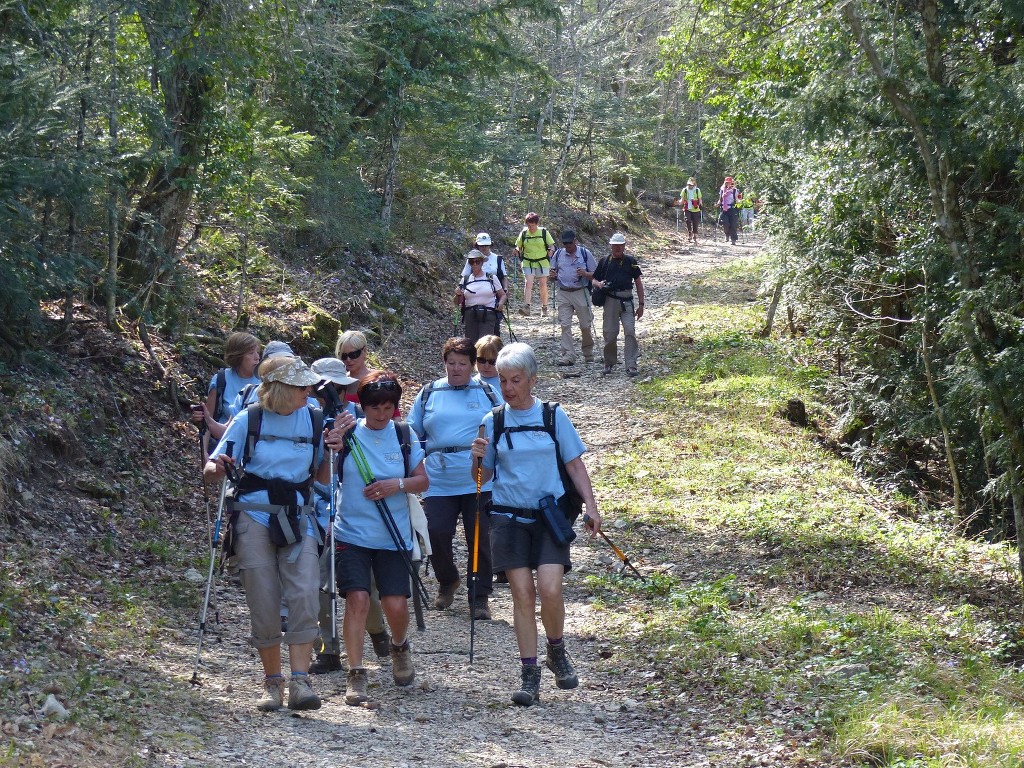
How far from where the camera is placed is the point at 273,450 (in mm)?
5875

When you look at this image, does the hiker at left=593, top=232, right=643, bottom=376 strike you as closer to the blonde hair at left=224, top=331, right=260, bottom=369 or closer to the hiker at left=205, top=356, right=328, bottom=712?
the blonde hair at left=224, top=331, right=260, bottom=369

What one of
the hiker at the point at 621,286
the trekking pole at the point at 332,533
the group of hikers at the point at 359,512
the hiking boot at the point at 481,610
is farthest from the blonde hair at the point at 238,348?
the hiker at the point at 621,286

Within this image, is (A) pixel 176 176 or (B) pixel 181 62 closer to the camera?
(B) pixel 181 62

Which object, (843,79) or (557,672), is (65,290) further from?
(843,79)

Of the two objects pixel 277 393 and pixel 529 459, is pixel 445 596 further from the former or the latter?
pixel 277 393

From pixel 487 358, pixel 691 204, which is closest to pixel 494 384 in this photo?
pixel 487 358

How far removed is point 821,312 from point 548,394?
429cm

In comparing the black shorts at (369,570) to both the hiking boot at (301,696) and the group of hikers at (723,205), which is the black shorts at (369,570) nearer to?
the hiking boot at (301,696)

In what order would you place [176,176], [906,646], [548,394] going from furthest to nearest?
[548,394] → [176,176] → [906,646]

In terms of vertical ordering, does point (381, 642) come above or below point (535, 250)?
below

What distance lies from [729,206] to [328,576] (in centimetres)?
2947

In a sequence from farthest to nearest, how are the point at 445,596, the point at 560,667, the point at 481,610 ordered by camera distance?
1. the point at 445,596
2. the point at 481,610
3. the point at 560,667

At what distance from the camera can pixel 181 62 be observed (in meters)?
9.54

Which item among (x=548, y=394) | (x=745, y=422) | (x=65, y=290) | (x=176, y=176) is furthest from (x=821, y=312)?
(x=65, y=290)
